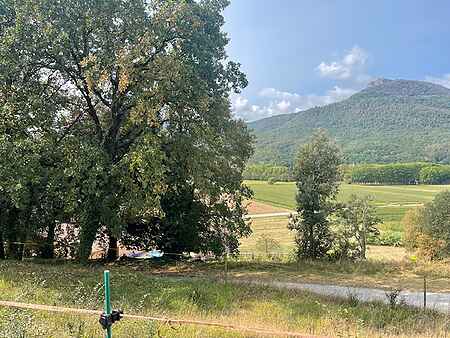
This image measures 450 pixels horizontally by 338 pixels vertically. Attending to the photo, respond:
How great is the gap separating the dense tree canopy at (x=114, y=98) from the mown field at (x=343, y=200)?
15814mm

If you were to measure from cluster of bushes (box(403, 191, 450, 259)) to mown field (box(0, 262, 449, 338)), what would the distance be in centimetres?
2113

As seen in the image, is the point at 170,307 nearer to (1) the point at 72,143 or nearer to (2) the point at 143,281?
(2) the point at 143,281

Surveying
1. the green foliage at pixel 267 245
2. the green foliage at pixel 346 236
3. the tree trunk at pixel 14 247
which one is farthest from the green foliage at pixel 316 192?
the green foliage at pixel 267 245

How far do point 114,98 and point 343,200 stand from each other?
2281cm

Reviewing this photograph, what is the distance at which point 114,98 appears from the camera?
53.2ft

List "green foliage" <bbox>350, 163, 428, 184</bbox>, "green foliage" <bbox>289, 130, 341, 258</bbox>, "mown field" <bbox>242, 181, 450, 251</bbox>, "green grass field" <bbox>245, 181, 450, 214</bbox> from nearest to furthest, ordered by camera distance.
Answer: "green foliage" <bbox>289, 130, 341, 258</bbox>
"mown field" <bbox>242, 181, 450, 251</bbox>
"green grass field" <bbox>245, 181, 450, 214</bbox>
"green foliage" <bbox>350, 163, 428, 184</bbox>

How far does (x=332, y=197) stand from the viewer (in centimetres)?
2520

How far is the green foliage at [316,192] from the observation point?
24.4 metres

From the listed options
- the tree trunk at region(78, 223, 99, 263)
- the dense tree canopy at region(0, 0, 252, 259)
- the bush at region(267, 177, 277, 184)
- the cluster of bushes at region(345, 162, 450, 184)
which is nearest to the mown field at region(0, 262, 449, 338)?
the dense tree canopy at region(0, 0, 252, 259)

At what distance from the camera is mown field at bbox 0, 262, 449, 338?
18.9 ft

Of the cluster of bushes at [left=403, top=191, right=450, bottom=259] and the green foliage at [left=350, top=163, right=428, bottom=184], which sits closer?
the cluster of bushes at [left=403, top=191, right=450, bottom=259]

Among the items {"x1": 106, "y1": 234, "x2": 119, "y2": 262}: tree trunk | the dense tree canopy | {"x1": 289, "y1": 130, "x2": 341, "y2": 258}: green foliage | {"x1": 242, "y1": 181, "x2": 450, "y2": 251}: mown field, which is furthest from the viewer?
{"x1": 242, "y1": 181, "x2": 450, "y2": 251}: mown field

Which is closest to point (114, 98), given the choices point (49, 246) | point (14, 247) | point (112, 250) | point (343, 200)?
point (112, 250)

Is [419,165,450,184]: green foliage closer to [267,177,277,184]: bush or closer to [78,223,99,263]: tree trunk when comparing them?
[267,177,277,184]: bush
